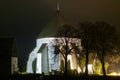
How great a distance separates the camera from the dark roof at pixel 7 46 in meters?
85.2

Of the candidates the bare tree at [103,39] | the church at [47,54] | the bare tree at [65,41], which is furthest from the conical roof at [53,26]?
the bare tree at [103,39]

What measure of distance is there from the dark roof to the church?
11.4 metres

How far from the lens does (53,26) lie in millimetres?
107062

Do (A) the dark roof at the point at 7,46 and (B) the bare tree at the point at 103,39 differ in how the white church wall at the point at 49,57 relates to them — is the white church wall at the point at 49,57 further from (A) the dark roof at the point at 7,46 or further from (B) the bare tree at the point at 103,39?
(A) the dark roof at the point at 7,46

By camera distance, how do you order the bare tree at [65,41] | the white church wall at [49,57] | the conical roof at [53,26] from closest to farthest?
the bare tree at [65,41], the white church wall at [49,57], the conical roof at [53,26]

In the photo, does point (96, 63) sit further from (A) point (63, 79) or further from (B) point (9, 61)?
(A) point (63, 79)

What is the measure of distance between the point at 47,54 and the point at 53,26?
29.0 feet

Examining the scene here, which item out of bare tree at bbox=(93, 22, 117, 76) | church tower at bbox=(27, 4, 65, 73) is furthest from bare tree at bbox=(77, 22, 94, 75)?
church tower at bbox=(27, 4, 65, 73)

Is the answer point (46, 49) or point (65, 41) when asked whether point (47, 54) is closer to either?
point (46, 49)

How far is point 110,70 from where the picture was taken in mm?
108375

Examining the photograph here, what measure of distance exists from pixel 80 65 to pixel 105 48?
17.8 m

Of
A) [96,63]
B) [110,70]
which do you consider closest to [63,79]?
[96,63]

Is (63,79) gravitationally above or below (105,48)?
below

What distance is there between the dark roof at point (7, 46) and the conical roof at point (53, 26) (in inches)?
598
